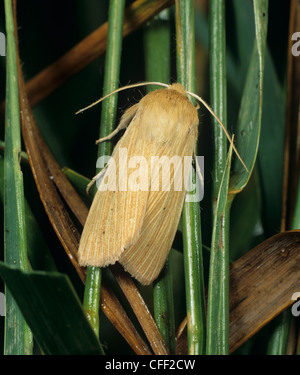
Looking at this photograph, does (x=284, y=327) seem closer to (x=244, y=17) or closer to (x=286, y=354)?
(x=286, y=354)

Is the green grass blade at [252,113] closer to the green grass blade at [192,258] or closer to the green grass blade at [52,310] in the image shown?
the green grass blade at [192,258]

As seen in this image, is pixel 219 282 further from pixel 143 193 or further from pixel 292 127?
pixel 292 127

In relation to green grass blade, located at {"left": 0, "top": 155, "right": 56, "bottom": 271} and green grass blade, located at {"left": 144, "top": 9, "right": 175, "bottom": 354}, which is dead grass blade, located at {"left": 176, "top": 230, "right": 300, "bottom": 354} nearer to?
green grass blade, located at {"left": 144, "top": 9, "right": 175, "bottom": 354}

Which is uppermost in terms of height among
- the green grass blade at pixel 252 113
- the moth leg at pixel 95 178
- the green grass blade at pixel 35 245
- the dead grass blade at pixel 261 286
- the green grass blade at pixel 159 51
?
the green grass blade at pixel 159 51

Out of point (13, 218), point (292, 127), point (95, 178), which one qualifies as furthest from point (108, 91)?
point (292, 127)

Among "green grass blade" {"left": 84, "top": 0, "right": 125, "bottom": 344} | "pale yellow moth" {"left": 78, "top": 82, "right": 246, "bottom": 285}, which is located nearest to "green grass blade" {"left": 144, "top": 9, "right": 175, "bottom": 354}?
"pale yellow moth" {"left": 78, "top": 82, "right": 246, "bottom": 285}

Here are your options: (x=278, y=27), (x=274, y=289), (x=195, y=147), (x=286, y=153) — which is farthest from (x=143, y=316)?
(x=278, y=27)

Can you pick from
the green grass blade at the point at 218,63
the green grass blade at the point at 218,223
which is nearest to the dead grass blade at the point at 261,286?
the green grass blade at the point at 218,223
